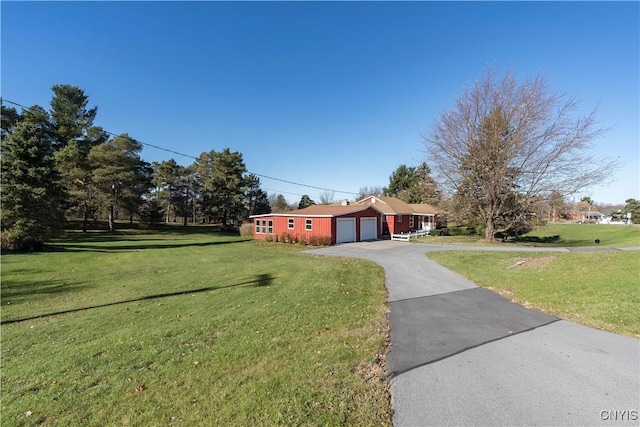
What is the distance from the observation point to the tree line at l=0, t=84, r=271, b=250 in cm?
1812

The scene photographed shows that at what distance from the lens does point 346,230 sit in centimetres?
2375

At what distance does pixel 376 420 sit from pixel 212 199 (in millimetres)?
43581

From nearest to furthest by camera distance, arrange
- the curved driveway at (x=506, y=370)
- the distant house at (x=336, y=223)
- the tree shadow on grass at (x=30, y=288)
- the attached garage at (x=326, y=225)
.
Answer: the curved driveway at (x=506, y=370), the tree shadow on grass at (x=30, y=288), the attached garage at (x=326, y=225), the distant house at (x=336, y=223)

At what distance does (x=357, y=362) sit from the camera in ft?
12.8

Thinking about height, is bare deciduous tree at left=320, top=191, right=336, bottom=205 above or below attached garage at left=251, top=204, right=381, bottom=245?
above

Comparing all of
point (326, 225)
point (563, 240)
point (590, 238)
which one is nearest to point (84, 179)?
point (326, 225)

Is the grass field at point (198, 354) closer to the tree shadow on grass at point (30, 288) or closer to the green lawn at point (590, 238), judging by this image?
the tree shadow on grass at point (30, 288)

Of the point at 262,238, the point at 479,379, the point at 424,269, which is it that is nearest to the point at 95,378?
the point at 479,379

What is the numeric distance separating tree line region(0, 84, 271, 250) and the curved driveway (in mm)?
23453

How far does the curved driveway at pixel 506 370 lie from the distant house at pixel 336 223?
54.2 feet

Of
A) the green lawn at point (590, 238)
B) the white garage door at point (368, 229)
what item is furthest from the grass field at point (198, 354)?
the green lawn at point (590, 238)

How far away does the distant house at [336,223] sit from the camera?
2270 cm

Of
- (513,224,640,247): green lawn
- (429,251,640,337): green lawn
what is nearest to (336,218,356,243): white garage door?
(429,251,640,337): green lawn

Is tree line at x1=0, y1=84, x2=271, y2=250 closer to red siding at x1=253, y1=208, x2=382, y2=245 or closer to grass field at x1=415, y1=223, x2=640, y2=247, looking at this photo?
red siding at x1=253, y1=208, x2=382, y2=245
